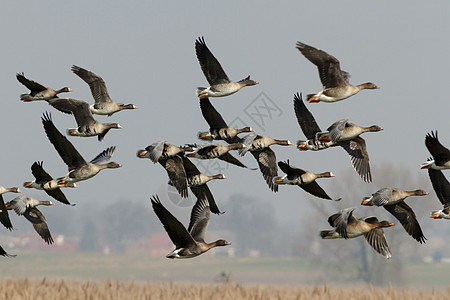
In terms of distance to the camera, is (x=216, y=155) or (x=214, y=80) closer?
(x=216, y=155)

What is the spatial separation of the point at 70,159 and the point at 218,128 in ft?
15.7

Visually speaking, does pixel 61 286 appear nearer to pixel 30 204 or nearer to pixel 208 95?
pixel 30 204

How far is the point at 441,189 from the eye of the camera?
56.6 ft

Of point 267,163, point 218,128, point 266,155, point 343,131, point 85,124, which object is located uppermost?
point 85,124

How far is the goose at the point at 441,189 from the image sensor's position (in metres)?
17.0

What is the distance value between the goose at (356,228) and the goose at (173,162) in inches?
165

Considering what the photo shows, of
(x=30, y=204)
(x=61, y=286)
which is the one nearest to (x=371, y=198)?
(x=30, y=204)

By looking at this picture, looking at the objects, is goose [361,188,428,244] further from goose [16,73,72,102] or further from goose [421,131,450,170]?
goose [16,73,72,102]

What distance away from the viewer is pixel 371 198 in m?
15.7

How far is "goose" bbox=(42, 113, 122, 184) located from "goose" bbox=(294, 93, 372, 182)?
6148 mm

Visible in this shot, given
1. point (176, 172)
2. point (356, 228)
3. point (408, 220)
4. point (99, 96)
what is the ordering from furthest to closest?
point (99, 96), point (176, 172), point (408, 220), point (356, 228)

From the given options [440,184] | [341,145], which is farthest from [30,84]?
[440,184]

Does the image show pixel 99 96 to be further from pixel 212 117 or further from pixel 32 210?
pixel 32 210

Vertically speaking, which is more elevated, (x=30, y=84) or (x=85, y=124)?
(x=30, y=84)
